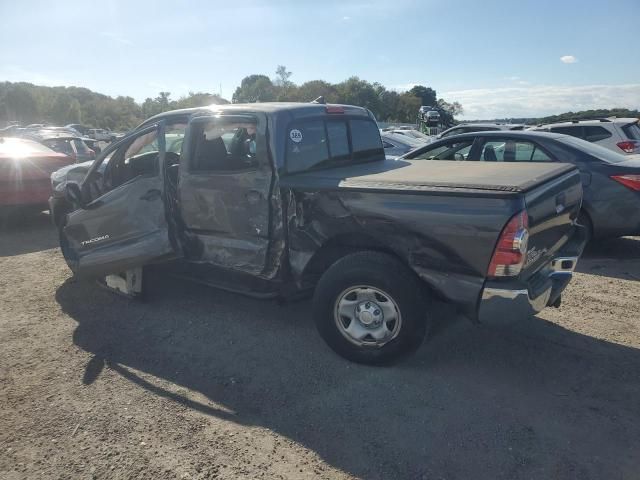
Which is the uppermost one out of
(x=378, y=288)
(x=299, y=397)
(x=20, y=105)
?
(x=20, y=105)

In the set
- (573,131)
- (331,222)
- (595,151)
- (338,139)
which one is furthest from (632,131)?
(331,222)

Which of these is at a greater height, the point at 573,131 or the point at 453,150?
the point at 573,131

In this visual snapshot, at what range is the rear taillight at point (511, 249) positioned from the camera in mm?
2762

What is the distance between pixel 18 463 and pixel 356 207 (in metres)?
2.55

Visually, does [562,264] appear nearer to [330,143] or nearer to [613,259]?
[330,143]

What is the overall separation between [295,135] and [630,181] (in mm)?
4114

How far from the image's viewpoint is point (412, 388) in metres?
3.23

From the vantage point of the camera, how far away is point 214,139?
13.7 feet

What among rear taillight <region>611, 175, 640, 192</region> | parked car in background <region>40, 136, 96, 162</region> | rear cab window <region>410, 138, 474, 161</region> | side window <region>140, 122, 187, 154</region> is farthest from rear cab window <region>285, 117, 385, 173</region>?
parked car in background <region>40, 136, 96, 162</region>

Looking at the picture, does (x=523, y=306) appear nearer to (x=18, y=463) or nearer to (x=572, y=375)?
(x=572, y=375)

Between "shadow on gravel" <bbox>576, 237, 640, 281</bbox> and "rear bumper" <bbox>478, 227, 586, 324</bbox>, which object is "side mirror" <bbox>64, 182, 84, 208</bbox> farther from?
"shadow on gravel" <bbox>576, 237, 640, 281</bbox>

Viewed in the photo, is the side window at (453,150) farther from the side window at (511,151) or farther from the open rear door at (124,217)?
the open rear door at (124,217)

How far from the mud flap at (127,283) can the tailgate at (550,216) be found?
3602 mm

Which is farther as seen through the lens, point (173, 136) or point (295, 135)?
point (173, 136)
